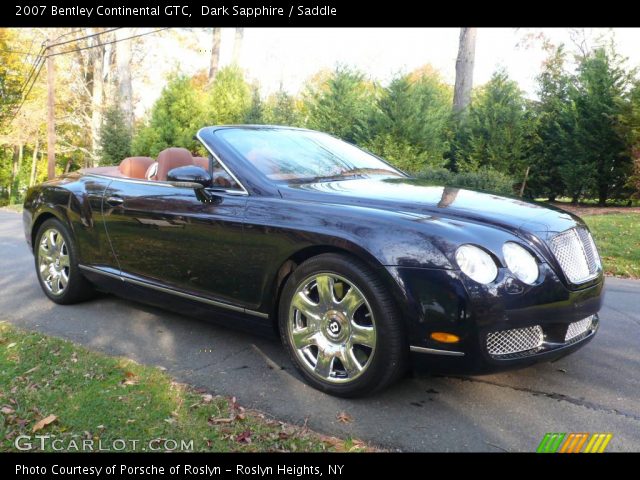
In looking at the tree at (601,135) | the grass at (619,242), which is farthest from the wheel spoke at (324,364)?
the tree at (601,135)

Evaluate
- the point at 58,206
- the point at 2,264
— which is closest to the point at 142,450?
the point at 58,206

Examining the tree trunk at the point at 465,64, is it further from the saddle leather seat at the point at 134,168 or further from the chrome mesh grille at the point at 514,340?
the chrome mesh grille at the point at 514,340

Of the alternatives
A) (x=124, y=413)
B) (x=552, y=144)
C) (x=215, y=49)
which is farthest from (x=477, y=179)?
(x=215, y=49)

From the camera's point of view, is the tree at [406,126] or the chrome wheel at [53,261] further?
the tree at [406,126]

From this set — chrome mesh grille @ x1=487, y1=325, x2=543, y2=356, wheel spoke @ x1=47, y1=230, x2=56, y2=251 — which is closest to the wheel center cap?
chrome mesh grille @ x1=487, y1=325, x2=543, y2=356

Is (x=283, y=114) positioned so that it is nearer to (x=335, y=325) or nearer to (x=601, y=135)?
(x=601, y=135)

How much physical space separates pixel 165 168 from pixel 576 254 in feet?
9.72

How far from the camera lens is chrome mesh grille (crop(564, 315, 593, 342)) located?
2789mm

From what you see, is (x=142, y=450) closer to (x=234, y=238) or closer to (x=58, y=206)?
(x=234, y=238)

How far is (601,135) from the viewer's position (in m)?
13.6

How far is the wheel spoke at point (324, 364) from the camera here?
2934 mm

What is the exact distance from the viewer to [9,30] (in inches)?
1176

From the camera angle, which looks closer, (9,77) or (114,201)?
(114,201)

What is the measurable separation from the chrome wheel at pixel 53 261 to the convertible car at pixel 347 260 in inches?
26.2
